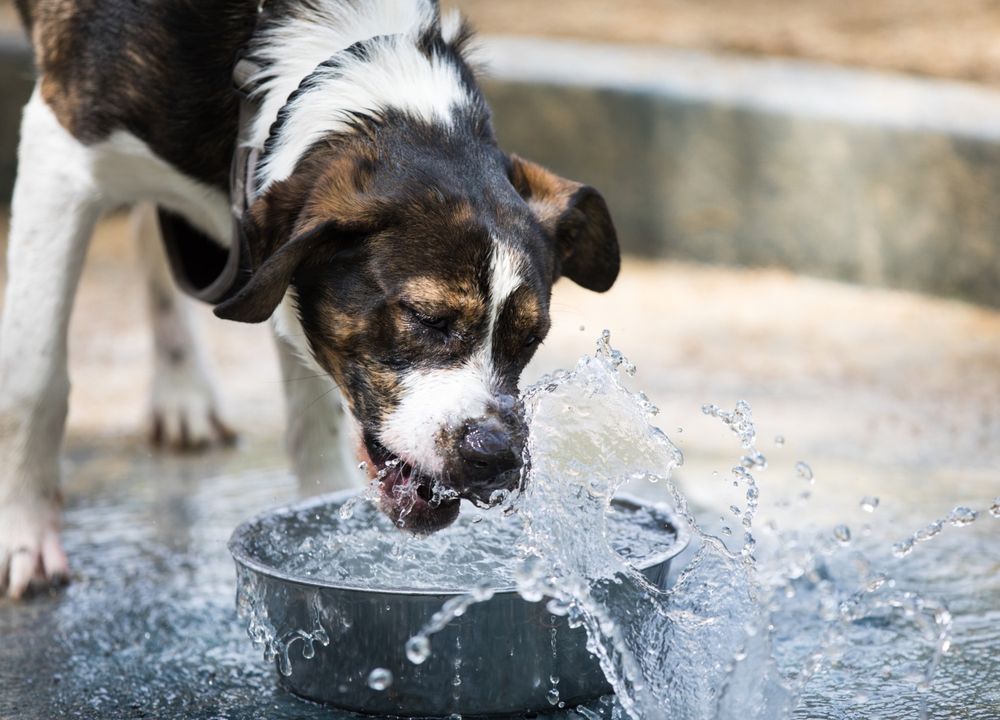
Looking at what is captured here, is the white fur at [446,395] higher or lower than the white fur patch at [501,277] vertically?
lower

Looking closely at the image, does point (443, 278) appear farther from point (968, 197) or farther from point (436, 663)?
point (968, 197)

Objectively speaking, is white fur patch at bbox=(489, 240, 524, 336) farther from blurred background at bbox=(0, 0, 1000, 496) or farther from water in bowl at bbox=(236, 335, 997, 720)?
blurred background at bbox=(0, 0, 1000, 496)

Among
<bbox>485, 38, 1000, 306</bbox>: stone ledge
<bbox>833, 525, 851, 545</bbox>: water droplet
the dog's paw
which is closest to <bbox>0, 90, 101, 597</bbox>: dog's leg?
the dog's paw

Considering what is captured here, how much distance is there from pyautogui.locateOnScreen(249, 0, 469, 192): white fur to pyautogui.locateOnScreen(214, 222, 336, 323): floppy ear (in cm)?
26

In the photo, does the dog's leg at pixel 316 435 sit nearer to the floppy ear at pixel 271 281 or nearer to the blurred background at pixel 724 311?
the blurred background at pixel 724 311

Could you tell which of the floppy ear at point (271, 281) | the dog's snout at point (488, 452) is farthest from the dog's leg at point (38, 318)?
the dog's snout at point (488, 452)

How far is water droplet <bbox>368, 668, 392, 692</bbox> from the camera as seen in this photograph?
243cm

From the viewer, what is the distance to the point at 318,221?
8.88 ft

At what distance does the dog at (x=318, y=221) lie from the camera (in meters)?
2.68

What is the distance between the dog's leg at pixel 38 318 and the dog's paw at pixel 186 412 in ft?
3.37

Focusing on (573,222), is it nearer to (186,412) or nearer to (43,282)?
(43,282)

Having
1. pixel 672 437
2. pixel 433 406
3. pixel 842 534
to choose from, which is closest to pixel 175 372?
pixel 672 437

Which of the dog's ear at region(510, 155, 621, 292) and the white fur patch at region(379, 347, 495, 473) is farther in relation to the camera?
the dog's ear at region(510, 155, 621, 292)

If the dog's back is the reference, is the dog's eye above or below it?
below
